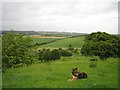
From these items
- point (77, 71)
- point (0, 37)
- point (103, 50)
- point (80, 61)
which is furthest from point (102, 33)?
point (0, 37)

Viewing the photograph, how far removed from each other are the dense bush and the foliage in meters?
3.35

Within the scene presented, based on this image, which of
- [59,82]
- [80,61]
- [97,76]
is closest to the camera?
[59,82]

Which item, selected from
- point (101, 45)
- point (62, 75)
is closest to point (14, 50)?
point (62, 75)

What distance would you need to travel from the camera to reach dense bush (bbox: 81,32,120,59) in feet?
43.2

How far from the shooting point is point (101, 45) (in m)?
13.3

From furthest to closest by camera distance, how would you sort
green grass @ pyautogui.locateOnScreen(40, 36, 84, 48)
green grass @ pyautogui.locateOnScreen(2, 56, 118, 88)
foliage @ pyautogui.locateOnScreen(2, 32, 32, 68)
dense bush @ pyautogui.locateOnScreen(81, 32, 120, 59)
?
green grass @ pyautogui.locateOnScreen(40, 36, 84, 48) < dense bush @ pyautogui.locateOnScreen(81, 32, 120, 59) < foliage @ pyautogui.locateOnScreen(2, 32, 32, 68) < green grass @ pyautogui.locateOnScreen(2, 56, 118, 88)

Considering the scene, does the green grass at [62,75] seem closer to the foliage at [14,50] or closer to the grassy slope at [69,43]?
the foliage at [14,50]

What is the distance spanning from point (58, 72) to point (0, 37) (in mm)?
3981

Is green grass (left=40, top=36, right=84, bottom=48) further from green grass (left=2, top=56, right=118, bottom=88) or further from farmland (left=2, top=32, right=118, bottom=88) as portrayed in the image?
green grass (left=2, top=56, right=118, bottom=88)

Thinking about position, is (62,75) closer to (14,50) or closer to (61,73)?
(61,73)

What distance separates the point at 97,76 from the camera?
1073cm

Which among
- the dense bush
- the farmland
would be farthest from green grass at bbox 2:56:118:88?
the dense bush

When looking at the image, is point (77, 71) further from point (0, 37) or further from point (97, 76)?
point (0, 37)

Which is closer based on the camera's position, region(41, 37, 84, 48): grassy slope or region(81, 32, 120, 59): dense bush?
region(81, 32, 120, 59): dense bush
